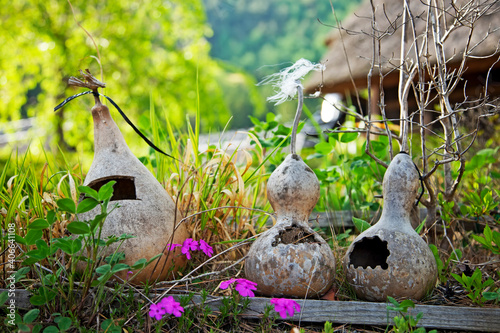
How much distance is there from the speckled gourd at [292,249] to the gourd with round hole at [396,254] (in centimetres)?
13

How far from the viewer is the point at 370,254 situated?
5.52 feet

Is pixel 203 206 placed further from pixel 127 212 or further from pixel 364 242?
pixel 364 242

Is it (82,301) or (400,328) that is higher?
(82,301)

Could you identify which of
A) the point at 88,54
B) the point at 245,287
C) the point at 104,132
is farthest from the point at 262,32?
the point at 245,287

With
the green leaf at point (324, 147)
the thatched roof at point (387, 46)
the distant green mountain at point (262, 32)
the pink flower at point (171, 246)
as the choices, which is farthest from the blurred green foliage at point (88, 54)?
the distant green mountain at point (262, 32)

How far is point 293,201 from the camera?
5.15 ft

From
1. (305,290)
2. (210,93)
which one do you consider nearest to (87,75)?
(305,290)

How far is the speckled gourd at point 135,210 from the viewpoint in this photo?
61.4 inches

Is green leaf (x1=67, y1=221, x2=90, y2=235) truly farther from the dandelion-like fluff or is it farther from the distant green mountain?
the distant green mountain

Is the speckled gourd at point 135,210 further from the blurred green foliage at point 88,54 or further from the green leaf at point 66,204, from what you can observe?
the blurred green foliage at point 88,54

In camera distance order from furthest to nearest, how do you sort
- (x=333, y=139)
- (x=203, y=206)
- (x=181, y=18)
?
1. (x=181, y=18)
2. (x=333, y=139)
3. (x=203, y=206)

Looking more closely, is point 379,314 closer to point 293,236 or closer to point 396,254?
point 396,254

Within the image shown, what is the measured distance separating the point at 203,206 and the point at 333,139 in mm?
901

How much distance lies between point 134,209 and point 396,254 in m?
0.96
